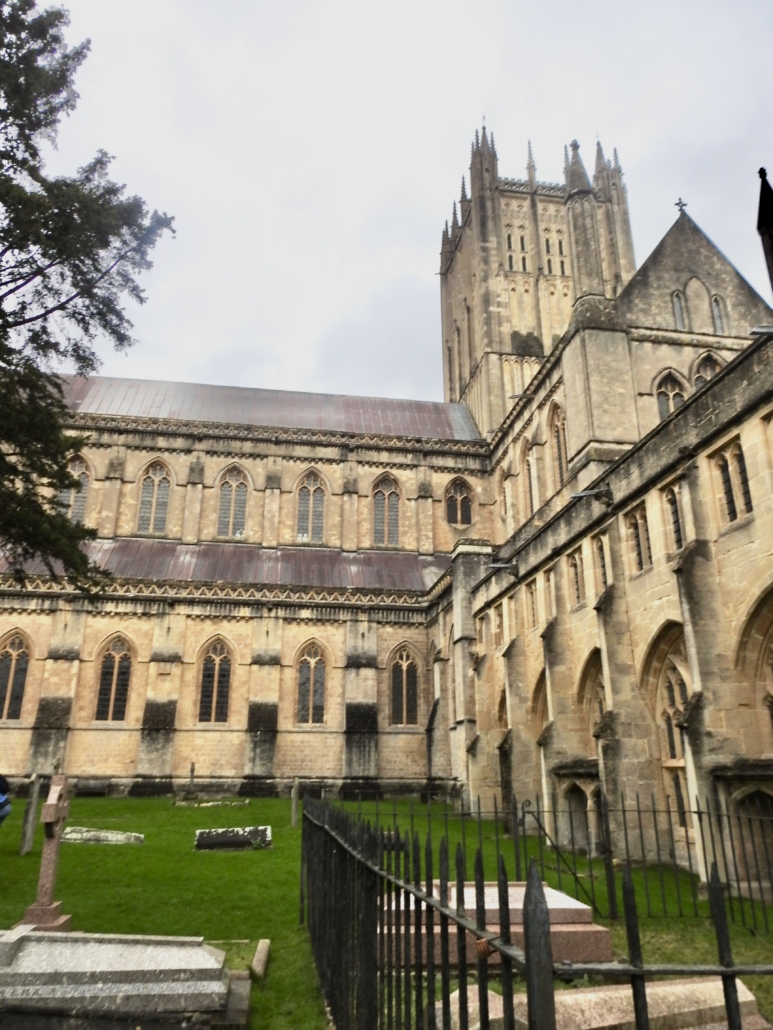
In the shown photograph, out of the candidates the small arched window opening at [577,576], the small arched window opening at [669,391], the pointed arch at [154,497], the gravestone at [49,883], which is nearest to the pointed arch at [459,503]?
the small arched window opening at [669,391]

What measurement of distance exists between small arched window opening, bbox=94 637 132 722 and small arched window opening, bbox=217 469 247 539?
754cm

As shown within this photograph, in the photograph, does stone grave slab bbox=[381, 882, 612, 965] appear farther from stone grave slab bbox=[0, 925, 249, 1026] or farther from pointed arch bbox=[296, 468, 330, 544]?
pointed arch bbox=[296, 468, 330, 544]

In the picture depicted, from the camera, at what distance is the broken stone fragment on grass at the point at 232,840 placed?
49.3 ft

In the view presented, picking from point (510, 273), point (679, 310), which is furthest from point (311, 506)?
point (510, 273)

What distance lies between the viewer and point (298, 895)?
11.3 meters

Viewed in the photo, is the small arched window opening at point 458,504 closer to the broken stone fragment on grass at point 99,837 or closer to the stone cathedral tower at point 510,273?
the stone cathedral tower at point 510,273

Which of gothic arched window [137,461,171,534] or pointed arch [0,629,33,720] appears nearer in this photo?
pointed arch [0,629,33,720]

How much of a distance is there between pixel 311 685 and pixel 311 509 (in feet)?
29.8

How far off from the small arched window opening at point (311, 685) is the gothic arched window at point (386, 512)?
7.25 metres

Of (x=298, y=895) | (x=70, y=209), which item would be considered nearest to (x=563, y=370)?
(x=70, y=209)

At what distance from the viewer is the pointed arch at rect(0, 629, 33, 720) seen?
27359 millimetres

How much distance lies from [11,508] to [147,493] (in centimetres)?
2303

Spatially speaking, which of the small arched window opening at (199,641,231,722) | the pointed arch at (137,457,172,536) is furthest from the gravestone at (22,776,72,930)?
the pointed arch at (137,457,172,536)

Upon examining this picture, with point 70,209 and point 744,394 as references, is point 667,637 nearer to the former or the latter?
point 744,394
